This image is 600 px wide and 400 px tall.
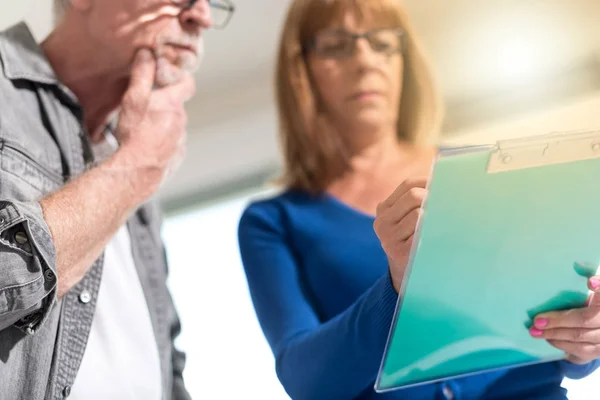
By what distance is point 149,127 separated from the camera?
694 millimetres

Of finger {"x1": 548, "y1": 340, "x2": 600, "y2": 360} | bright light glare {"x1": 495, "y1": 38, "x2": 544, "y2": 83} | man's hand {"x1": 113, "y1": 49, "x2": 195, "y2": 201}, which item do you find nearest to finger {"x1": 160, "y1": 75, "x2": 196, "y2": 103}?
man's hand {"x1": 113, "y1": 49, "x2": 195, "y2": 201}

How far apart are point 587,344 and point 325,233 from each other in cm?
27

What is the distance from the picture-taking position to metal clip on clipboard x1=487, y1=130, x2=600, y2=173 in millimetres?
396

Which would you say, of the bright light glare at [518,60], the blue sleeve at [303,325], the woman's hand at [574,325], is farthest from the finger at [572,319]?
the bright light glare at [518,60]

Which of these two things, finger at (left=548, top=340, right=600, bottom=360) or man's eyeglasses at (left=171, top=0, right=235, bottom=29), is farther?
man's eyeglasses at (left=171, top=0, right=235, bottom=29)

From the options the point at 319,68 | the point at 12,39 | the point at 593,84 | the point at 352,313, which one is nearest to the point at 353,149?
the point at 319,68

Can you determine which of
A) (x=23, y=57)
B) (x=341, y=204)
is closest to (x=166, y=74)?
(x=23, y=57)

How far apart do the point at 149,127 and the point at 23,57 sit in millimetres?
165

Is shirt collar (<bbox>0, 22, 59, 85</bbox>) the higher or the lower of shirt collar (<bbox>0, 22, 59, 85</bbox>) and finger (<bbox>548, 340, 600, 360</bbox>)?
the higher

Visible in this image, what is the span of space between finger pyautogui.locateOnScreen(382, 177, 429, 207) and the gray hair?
0.56 metres

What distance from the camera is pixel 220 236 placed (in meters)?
1.59

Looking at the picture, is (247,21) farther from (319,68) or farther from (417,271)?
(417,271)

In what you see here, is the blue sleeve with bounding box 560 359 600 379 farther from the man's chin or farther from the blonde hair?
the man's chin

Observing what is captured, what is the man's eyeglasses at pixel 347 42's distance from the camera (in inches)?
27.8
